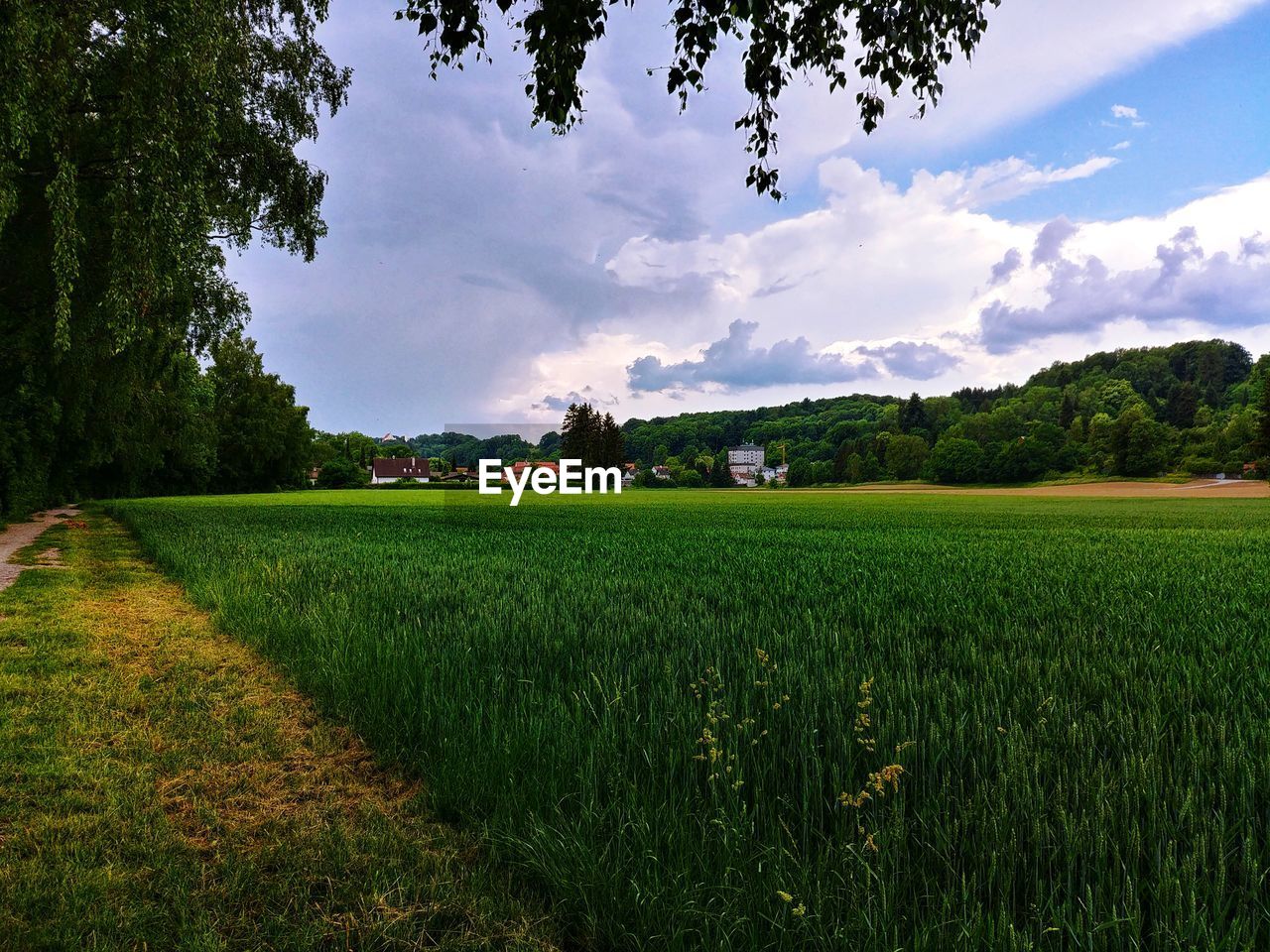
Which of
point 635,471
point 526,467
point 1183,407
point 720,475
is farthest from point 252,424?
point 1183,407

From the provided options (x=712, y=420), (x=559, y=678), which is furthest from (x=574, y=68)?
(x=712, y=420)

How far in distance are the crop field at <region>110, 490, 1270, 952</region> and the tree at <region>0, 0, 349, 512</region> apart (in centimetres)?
527

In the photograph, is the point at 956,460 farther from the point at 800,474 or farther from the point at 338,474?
the point at 338,474

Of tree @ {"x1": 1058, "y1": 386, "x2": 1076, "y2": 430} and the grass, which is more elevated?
tree @ {"x1": 1058, "y1": 386, "x2": 1076, "y2": 430}

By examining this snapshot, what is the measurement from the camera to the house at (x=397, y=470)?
A: 107250mm

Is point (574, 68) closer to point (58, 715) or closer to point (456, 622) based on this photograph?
point (456, 622)

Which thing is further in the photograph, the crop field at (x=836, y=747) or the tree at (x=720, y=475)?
the tree at (x=720, y=475)

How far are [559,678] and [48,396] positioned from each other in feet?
69.3

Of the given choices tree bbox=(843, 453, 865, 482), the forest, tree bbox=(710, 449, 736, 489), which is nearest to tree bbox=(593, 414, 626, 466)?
the forest

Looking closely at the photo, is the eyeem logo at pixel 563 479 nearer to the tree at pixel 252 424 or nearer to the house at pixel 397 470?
the tree at pixel 252 424

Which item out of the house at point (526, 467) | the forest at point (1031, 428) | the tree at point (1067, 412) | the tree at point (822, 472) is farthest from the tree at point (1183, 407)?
the house at point (526, 467)

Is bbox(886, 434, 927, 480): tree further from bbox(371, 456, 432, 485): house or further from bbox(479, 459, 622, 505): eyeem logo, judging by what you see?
bbox(371, 456, 432, 485): house

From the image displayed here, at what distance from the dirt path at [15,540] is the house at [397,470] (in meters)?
88.2

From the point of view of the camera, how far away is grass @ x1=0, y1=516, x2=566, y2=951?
2.00m
